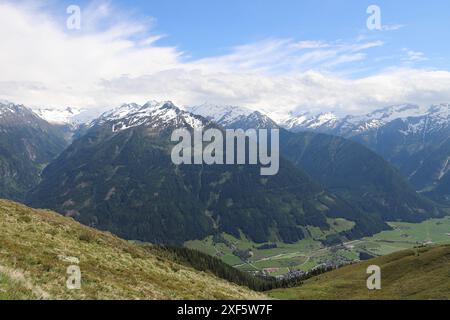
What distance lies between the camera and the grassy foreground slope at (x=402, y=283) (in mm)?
74812

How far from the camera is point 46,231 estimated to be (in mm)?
54812

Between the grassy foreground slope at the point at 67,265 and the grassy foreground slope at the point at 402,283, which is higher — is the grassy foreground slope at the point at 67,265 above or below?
above

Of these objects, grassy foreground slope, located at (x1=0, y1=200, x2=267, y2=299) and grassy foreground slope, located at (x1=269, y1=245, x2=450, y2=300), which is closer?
grassy foreground slope, located at (x1=0, y1=200, x2=267, y2=299)

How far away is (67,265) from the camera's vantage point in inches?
1544

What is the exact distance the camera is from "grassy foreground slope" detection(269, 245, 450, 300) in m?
74.8

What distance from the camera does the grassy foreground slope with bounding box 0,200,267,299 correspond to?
30.3 m

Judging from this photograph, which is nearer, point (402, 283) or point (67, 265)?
point (67, 265)

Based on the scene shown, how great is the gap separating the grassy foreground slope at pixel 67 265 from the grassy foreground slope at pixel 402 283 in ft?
121

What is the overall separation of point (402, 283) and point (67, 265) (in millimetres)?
68030

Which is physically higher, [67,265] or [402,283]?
[67,265]

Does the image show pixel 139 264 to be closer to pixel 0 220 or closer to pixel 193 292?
pixel 193 292

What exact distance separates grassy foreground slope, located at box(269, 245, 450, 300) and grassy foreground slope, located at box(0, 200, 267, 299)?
37.0 m

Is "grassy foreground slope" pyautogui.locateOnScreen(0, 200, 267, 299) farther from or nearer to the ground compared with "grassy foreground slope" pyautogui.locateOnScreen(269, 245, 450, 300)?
farther from the ground

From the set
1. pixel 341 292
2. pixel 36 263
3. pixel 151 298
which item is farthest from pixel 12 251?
pixel 341 292
